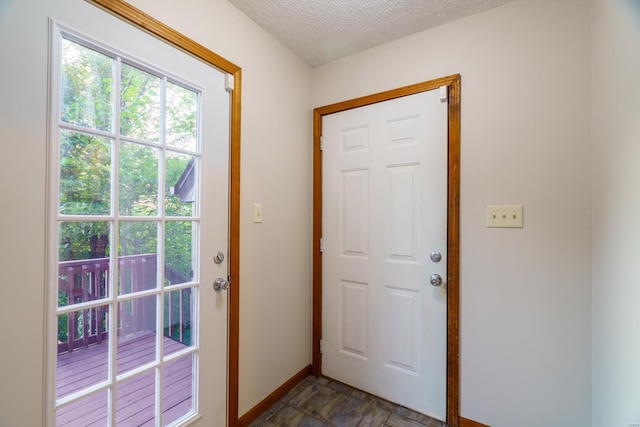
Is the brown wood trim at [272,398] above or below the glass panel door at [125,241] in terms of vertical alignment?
below

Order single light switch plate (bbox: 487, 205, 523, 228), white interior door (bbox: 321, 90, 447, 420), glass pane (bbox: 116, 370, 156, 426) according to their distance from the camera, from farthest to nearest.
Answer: white interior door (bbox: 321, 90, 447, 420) < single light switch plate (bbox: 487, 205, 523, 228) < glass pane (bbox: 116, 370, 156, 426)

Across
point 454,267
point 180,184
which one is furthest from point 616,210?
point 180,184

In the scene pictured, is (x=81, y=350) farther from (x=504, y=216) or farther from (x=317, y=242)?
(x=504, y=216)

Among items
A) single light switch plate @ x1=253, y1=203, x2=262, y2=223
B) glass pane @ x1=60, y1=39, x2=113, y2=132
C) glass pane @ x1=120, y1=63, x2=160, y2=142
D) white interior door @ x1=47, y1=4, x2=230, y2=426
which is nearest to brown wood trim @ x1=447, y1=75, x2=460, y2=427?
single light switch plate @ x1=253, y1=203, x2=262, y2=223

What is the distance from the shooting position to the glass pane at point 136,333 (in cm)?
112

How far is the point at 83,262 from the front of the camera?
1011 millimetres

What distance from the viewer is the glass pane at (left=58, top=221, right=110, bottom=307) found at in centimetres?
97

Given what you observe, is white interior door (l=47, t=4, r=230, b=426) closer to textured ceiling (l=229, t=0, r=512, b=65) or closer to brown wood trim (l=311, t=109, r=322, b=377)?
textured ceiling (l=229, t=0, r=512, b=65)

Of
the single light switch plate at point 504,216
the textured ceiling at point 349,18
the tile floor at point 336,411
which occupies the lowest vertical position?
the tile floor at point 336,411

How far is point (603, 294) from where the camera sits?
3.87 feet

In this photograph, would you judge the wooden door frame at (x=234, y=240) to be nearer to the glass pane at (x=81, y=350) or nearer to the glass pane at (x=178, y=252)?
the glass pane at (x=178, y=252)

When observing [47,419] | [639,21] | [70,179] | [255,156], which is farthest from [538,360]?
[70,179]

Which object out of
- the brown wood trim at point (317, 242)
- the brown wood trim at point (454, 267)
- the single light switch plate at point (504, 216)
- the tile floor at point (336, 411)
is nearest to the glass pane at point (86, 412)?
the tile floor at point (336, 411)

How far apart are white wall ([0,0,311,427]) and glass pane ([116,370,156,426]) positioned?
261 mm
